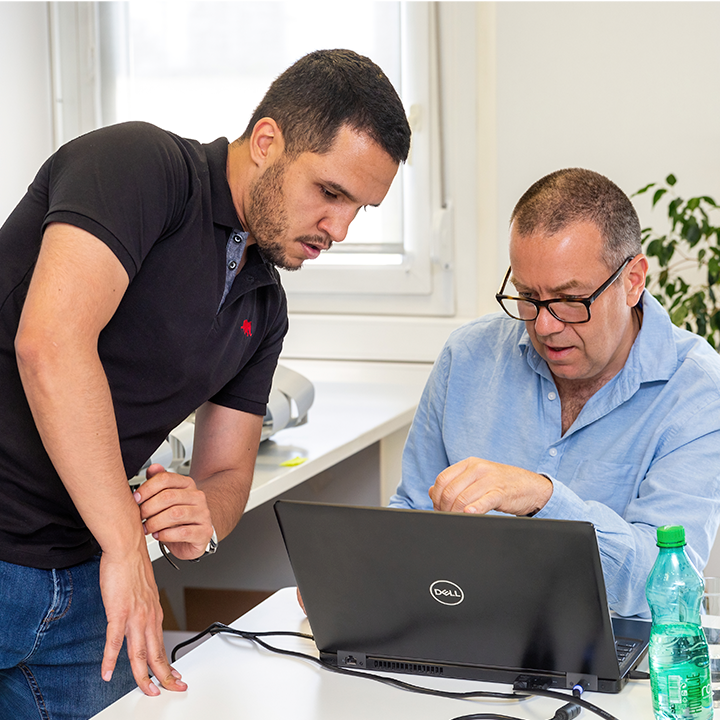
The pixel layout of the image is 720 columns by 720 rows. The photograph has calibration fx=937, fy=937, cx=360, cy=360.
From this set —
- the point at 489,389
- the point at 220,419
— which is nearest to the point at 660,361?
the point at 489,389

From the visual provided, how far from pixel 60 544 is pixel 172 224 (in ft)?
1.50

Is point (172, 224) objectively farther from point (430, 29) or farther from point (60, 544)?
point (430, 29)

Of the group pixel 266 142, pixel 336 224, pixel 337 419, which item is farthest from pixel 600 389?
pixel 337 419

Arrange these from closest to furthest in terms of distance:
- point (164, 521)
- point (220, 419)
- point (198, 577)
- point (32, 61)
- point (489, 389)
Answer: point (164, 521) → point (220, 419) → point (489, 389) → point (198, 577) → point (32, 61)

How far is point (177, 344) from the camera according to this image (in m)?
1.22

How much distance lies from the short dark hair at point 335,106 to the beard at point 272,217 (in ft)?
0.14

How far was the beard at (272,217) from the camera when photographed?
123cm

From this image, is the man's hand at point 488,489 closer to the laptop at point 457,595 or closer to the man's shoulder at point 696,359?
the laptop at point 457,595

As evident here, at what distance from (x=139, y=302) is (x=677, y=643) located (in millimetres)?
746

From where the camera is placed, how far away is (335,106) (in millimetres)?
1181

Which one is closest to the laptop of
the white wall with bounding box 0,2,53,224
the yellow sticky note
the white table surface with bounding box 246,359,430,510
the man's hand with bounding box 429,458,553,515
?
the man's hand with bounding box 429,458,553,515

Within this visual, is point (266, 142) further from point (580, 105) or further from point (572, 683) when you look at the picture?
point (580, 105)

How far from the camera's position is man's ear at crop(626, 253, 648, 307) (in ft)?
4.80

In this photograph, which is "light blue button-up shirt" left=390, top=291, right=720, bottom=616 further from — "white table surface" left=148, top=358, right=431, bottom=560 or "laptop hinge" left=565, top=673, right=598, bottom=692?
"white table surface" left=148, top=358, right=431, bottom=560
